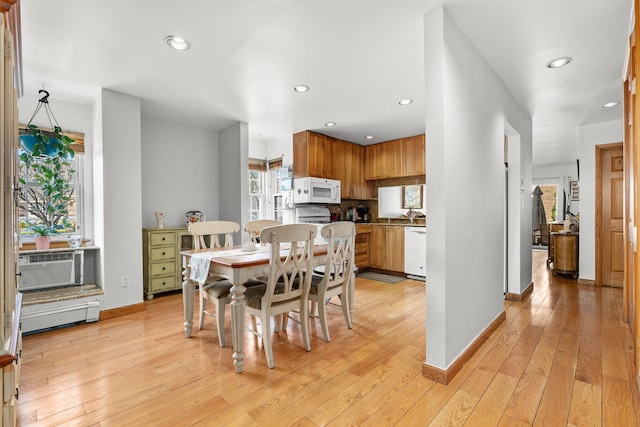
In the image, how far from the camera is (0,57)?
3.08ft

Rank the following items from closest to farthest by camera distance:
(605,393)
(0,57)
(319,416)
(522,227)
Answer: (0,57)
(319,416)
(605,393)
(522,227)

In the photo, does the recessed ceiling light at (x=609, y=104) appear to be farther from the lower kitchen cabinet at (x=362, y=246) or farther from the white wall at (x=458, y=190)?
the lower kitchen cabinet at (x=362, y=246)

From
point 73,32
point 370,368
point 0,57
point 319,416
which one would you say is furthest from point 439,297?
point 73,32

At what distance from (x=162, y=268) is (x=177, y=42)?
9.06 feet

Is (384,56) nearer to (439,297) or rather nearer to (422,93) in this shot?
(422,93)

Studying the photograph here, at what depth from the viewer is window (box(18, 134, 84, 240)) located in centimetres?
324

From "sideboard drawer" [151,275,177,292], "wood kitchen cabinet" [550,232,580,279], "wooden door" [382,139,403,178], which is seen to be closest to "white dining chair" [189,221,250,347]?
"sideboard drawer" [151,275,177,292]

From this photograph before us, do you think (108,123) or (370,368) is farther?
(108,123)

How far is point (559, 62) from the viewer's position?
8.50 ft

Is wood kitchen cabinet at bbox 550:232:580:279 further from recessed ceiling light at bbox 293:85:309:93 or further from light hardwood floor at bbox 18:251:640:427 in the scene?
recessed ceiling light at bbox 293:85:309:93

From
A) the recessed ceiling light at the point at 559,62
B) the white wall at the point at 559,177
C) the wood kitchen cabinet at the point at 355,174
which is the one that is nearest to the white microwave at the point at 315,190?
the wood kitchen cabinet at the point at 355,174

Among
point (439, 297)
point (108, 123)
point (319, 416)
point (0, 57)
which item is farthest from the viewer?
point (108, 123)

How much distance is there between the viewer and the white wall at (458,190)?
194 cm

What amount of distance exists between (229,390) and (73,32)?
263 cm
